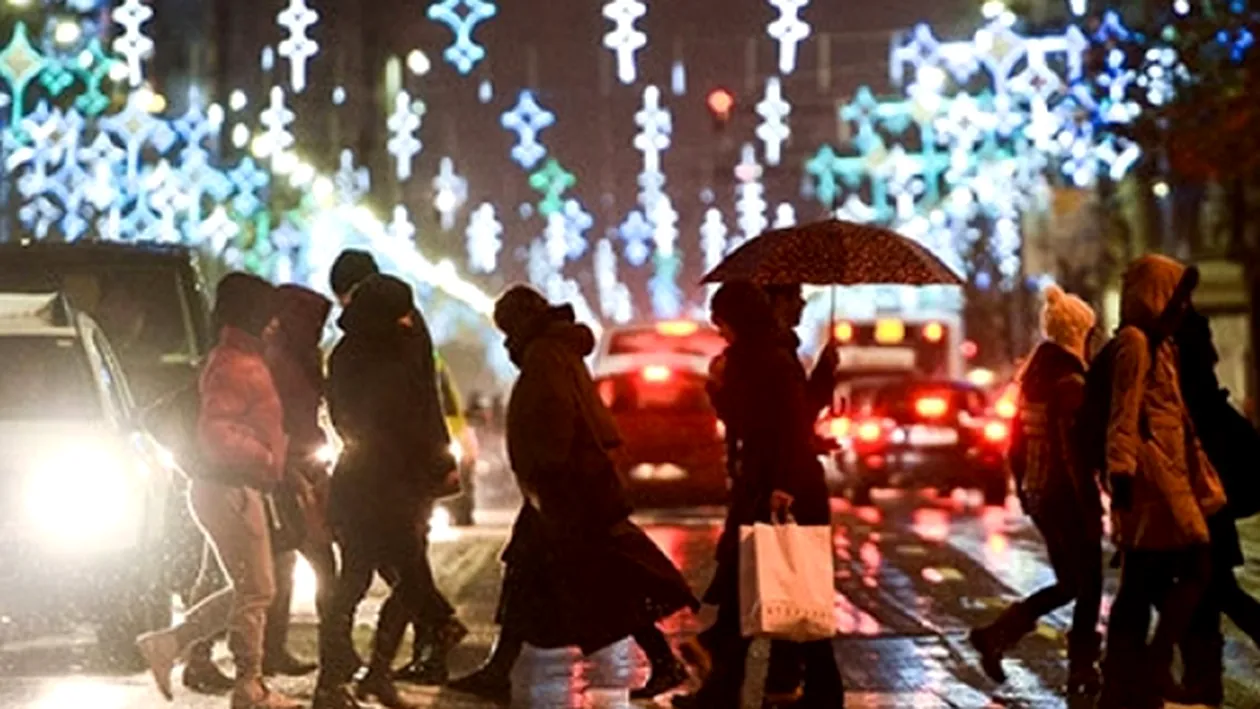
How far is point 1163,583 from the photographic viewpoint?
11.5 metres

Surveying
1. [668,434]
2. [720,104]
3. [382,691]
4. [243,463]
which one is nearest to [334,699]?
[382,691]

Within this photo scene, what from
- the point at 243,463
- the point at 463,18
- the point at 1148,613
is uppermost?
the point at 463,18

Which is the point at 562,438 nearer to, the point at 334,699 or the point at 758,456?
the point at 758,456

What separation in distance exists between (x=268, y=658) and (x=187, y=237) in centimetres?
5531

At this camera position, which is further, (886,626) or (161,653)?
(886,626)

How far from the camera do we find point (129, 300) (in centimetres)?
1953

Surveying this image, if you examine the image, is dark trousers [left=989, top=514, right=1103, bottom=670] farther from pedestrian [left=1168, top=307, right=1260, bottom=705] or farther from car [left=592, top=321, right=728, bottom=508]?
car [left=592, top=321, right=728, bottom=508]

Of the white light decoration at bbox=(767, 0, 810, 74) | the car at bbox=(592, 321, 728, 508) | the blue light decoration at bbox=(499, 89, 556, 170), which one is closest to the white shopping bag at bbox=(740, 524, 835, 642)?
the white light decoration at bbox=(767, 0, 810, 74)

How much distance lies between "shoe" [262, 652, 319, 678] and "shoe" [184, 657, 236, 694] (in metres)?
0.33

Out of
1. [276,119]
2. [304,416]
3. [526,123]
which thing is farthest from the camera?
[276,119]

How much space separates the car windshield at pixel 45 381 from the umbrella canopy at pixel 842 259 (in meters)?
3.88

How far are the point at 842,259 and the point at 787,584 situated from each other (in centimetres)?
181

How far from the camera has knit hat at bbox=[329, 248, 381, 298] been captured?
1324 cm

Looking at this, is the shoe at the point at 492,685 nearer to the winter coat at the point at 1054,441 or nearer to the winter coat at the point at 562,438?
the winter coat at the point at 562,438
